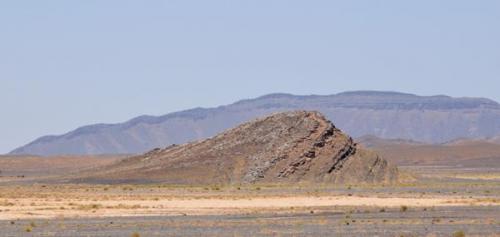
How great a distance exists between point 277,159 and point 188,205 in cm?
3738

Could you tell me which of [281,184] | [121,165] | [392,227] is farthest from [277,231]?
[121,165]

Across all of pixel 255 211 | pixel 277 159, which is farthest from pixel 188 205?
pixel 277 159

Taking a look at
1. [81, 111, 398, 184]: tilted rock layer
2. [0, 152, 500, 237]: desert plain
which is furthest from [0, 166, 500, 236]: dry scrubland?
[81, 111, 398, 184]: tilted rock layer

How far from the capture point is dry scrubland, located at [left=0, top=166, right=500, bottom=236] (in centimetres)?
4541

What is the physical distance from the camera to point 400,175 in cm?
10719

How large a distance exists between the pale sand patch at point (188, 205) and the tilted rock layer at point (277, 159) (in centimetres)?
2672

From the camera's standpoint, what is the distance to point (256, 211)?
60812mm

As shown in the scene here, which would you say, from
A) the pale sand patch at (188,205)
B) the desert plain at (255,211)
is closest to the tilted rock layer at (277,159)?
the desert plain at (255,211)

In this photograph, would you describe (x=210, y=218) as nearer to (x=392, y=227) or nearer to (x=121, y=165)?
(x=392, y=227)

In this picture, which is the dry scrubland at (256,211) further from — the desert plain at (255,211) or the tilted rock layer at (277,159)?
the tilted rock layer at (277,159)

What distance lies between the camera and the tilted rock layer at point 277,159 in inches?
4072

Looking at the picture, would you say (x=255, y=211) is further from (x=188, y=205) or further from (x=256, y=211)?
(x=188, y=205)

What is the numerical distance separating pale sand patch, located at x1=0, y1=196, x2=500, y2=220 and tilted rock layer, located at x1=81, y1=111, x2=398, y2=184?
26723mm

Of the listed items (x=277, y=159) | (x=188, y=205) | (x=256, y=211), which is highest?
(x=277, y=159)
